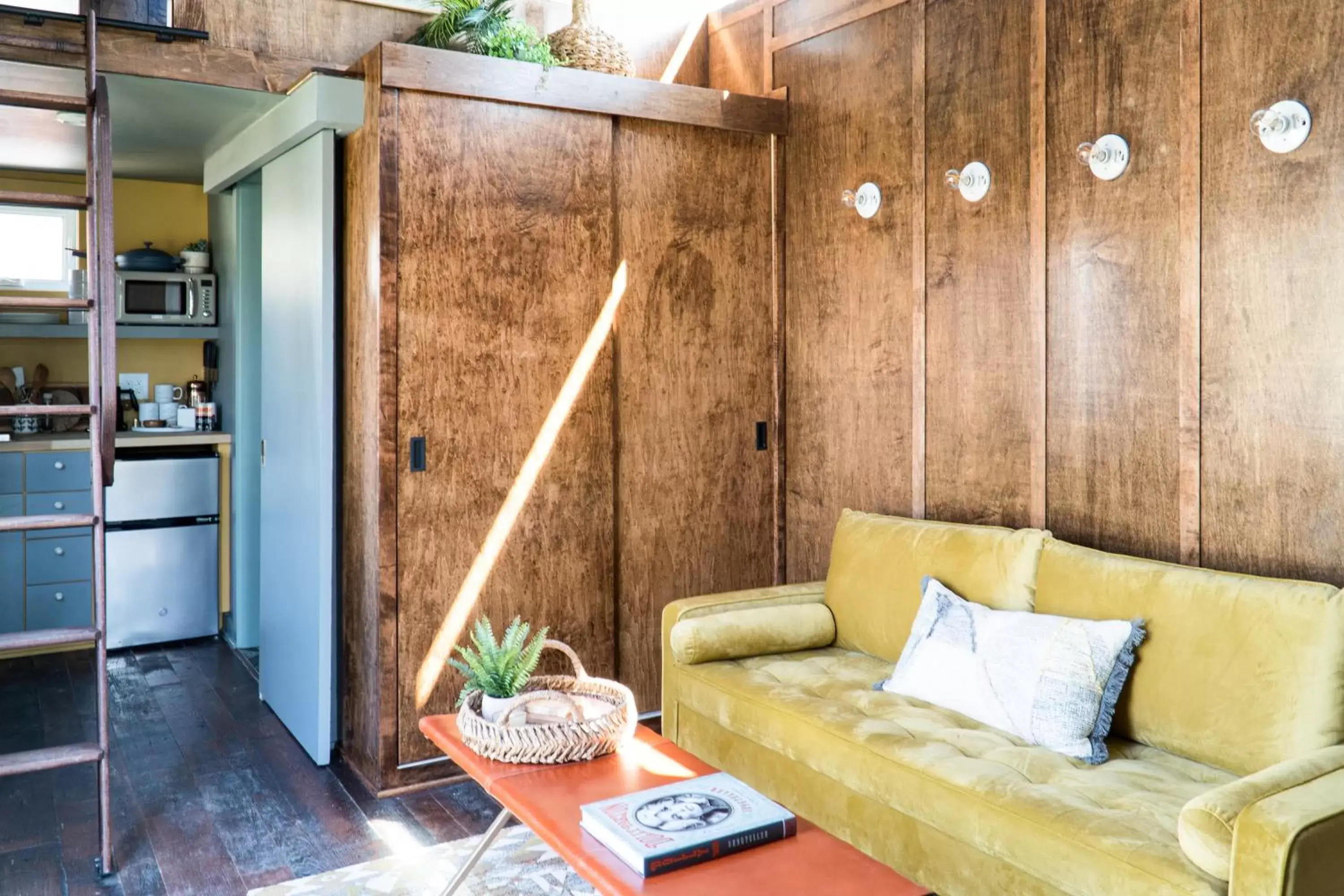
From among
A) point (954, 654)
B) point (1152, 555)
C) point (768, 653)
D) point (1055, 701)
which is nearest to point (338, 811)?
point (768, 653)

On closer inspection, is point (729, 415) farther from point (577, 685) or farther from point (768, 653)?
point (577, 685)

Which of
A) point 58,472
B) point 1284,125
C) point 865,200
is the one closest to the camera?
point 1284,125

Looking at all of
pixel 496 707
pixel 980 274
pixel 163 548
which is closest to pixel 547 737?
pixel 496 707

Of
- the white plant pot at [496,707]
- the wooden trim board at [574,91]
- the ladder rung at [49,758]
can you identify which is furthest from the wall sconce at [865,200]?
the ladder rung at [49,758]

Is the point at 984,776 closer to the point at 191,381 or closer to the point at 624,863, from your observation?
the point at 624,863

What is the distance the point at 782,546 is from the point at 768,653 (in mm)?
990

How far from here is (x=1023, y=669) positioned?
8.39ft

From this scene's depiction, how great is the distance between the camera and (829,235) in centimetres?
397

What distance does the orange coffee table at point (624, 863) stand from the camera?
1.82 metres

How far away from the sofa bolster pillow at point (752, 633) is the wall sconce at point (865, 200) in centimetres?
137

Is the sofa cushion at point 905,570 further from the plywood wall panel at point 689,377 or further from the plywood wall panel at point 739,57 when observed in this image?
the plywood wall panel at point 739,57

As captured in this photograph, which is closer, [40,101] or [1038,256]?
[40,101]

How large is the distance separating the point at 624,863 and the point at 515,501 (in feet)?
6.18

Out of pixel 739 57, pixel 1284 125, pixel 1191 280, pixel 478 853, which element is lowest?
pixel 478 853
